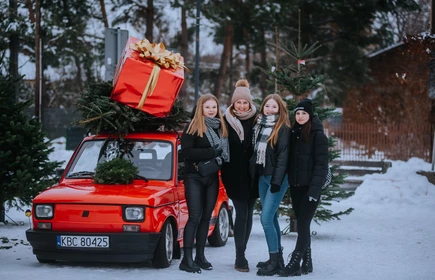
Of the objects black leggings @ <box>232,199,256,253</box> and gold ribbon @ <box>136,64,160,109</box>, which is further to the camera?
gold ribbon @ <box>136,64,160,109</box>

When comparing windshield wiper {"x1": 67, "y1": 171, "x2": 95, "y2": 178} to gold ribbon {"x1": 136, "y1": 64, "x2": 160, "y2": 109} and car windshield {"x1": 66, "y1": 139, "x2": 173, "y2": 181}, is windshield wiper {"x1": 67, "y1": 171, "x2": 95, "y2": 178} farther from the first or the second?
gold ribbon {"x1": 136, "y1": 64, "x2": 160, "y2": 109}

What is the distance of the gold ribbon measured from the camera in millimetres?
10047

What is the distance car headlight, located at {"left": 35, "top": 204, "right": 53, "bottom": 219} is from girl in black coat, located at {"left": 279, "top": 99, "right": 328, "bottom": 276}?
2708 mm

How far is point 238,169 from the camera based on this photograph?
9281 mm

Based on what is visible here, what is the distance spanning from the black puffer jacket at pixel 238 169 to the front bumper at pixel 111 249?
1054 millimetres

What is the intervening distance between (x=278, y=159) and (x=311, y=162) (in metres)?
0.37

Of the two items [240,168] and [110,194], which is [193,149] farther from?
[110,194]

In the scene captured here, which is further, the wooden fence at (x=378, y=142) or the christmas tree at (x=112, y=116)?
the wooden fence at (x=378, y=142)

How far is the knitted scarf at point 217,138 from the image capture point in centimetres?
923

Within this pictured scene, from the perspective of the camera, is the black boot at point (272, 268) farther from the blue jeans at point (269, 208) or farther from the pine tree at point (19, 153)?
the pine tree at point (19, 153)

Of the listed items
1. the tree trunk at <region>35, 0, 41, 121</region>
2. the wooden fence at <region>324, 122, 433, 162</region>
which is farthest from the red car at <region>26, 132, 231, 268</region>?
the wooden fence at <region>324, 122, 433, 162</region>

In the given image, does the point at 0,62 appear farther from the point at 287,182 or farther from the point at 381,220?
the point at 381,220

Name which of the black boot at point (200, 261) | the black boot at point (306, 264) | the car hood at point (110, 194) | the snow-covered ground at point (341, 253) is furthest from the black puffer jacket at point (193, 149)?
the black boot at point (306, 264)

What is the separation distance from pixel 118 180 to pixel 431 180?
46.1 feet
